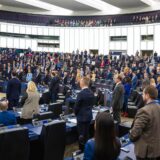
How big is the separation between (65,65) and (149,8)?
1259 centimetres

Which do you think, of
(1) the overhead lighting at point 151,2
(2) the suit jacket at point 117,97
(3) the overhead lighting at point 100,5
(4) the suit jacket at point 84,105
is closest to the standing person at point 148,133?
(4) the suit jacket at point 84,105

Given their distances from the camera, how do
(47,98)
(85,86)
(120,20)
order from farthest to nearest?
(120,20) → (47,98) → (85,86)

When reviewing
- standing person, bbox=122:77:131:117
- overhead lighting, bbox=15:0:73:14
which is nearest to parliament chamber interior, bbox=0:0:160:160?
standing person, bbox=122:77:131:117

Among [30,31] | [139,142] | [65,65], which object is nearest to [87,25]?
[30,31]

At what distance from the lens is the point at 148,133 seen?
136 inches

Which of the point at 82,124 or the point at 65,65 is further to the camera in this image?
the point at 65,65

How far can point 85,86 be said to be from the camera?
5719 mm

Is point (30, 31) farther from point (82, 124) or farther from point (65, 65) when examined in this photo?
point (82, 124)

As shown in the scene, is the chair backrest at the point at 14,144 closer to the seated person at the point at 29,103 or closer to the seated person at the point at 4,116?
the seated person at the point at 4,116

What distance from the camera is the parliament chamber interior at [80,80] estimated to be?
3512mm

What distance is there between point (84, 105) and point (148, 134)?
7.97ft

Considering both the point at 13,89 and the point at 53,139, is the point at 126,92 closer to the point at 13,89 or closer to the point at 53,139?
the point at 13,89

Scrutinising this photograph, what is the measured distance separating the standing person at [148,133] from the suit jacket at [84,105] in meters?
2.29

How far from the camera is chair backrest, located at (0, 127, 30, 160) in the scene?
147 inches
